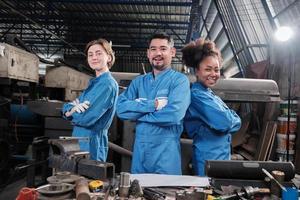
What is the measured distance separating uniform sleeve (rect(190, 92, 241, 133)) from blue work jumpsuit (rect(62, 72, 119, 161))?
1.75 ft

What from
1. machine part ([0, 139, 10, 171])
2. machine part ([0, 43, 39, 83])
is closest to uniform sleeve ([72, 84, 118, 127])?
machine part ([0, 43, 39, 83])

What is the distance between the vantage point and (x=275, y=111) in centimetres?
312

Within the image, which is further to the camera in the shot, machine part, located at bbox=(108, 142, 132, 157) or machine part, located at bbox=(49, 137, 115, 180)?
machine part, located at bbox=(108, 142, 132, 157)

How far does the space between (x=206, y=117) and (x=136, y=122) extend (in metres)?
0.42

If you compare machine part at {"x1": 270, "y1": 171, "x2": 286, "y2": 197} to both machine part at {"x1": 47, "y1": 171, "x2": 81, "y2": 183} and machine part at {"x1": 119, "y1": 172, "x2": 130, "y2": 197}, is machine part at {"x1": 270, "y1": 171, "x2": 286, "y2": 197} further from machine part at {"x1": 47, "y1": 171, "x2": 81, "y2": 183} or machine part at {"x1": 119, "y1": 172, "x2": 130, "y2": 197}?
machine part at {"x1": 47, "y1": 171, "x2": 81, "y2": 183}

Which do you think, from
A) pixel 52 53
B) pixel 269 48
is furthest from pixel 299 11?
pixel 52 53

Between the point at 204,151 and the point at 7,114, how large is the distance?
2371mm

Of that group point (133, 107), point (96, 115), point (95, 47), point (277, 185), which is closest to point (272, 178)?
point (277, 185)

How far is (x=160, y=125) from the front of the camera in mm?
1663

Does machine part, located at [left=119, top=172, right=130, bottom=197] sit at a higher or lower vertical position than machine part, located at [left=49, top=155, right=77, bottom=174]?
lower

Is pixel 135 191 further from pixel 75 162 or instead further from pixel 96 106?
pixel 96 106

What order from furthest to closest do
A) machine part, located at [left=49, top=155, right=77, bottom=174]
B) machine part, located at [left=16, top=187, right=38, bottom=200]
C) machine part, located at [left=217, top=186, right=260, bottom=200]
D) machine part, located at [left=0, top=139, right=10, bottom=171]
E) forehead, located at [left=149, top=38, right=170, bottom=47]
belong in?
machine part, located at [left=0, top=139, right=10, bottom=171]
forehead, located at [left=149, top=38, right=170, bottom=47]
machine part, located at [left=49, top=155, right=77, bottom=174]
machine part, located at [left=217, top=186, right=260, bottom=200]
machine part, located at [left=16, top=187, right=38, bottom=200]

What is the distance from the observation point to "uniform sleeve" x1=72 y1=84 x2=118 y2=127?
72.5 inches

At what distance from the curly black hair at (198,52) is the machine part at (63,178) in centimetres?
104
